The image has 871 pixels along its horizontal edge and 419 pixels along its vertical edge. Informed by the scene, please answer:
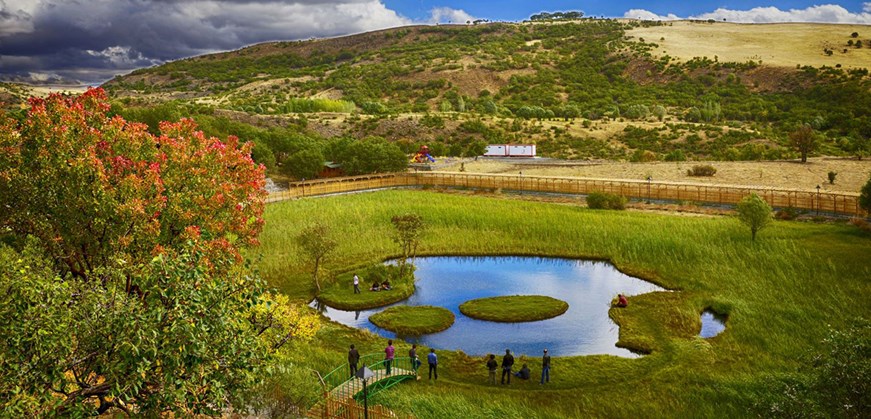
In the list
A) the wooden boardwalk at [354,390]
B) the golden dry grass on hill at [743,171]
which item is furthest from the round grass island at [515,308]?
the golden dry grass on hill at [743,171]

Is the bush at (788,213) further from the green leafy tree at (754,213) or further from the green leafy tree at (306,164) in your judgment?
the green leafy tree at (306,164)

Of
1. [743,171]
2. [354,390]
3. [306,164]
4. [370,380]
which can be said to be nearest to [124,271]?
[354,390]

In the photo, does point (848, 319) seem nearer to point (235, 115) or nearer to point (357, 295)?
point (357, 295)

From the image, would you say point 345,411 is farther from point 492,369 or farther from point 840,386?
point 840,386

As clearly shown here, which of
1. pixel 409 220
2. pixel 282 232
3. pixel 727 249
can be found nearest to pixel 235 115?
pixel 282 232

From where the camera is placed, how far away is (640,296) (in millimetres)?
32781

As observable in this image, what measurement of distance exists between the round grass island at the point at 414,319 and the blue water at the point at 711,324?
11289mm

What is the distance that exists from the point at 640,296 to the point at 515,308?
21.7 ft

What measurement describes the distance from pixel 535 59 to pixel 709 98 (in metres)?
49.5

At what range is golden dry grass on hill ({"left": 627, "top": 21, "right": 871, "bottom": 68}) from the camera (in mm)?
Answer: 135625

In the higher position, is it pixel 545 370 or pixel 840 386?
pixel 840 386

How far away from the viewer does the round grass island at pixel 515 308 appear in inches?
1206

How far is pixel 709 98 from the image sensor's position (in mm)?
120625

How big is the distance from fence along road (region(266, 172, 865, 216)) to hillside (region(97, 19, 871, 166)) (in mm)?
22635
